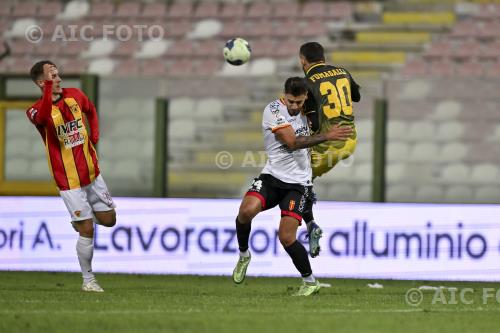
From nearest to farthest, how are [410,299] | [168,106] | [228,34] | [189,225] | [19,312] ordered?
1. [19,312]
2. [410,299]
3. [189,225]
4. [168,106]
5. [228,34]

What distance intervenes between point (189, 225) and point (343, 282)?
1.94 m

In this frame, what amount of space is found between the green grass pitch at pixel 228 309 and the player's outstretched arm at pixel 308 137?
123cm

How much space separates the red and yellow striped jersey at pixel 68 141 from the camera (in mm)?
9617

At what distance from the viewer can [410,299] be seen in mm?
9516

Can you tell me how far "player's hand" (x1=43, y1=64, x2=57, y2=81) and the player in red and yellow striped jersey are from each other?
7 centimetres

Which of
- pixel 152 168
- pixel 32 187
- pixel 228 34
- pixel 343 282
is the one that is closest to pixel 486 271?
pixel 343 282

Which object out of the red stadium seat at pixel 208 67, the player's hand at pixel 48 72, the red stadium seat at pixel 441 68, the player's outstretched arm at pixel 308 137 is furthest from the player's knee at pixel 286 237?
the red stadium seat at pixel 208 67

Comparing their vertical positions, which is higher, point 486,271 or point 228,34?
point 228,34

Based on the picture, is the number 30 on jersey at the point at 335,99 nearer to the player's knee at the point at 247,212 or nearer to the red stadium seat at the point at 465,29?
the player's knee at the point at 247,212

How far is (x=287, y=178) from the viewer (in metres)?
9.52

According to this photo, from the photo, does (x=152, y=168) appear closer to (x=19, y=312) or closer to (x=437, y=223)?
(x=437, y=223)

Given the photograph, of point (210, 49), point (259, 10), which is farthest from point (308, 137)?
point (259, 10)

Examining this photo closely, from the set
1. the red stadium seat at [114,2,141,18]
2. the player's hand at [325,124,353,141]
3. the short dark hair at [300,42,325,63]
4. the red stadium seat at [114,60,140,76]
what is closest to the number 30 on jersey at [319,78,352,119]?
the short dark hair at [300,42,325,63]

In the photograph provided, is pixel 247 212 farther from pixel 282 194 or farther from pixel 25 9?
pixel 25 9
